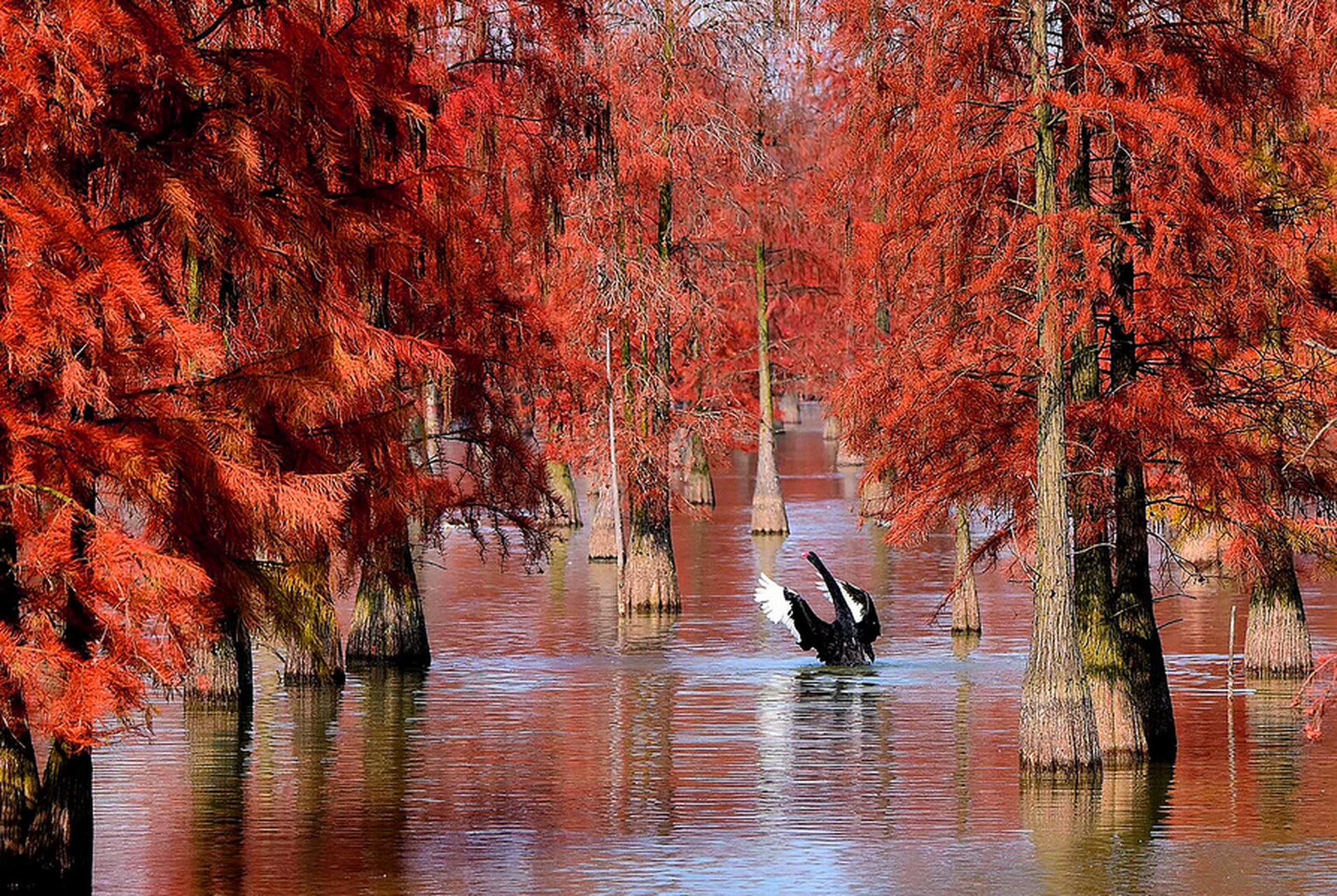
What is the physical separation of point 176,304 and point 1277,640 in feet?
69.8

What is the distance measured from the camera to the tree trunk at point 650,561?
4544 cm

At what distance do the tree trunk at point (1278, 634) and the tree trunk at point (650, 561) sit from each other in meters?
13.6

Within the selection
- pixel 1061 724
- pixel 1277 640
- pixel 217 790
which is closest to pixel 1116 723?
pixel 1061 724

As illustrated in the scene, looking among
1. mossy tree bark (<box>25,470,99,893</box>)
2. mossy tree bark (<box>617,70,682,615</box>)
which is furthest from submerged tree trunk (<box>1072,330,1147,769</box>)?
mossy tree bark (<box>617,70,682,615</box>)

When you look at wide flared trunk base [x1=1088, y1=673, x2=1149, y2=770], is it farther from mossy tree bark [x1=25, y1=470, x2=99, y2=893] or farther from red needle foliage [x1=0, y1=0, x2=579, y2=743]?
mossy tree bark [x1=25, y1=470, x2=99, y2=893]

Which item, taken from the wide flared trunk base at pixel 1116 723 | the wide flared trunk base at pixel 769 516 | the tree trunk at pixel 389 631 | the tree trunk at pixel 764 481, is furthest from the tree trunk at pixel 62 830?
the wide flared trunk base at pixel 769 516

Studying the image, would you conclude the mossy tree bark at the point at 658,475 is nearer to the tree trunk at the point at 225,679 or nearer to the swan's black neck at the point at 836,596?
the swan's black neck at the point at 836,596

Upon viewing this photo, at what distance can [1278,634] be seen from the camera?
3484 cm

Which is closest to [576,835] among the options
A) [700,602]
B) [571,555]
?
[700,602]

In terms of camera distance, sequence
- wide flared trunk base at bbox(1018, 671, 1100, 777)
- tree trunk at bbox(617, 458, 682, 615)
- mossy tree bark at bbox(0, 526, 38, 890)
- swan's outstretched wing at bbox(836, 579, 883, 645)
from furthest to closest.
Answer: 1. tree trunk at bbox(617, 458, 682, 615)
2. swan's outstretched wing at bbox(836, 579, 883, 645)
3. wide flared trunk base at bbox(1018, 671, 1100, 777)
4. mossy tree bark at bbox(0, 526, 38, 890)

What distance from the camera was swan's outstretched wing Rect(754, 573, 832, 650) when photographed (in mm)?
36969

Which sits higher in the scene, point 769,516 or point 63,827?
point 769,516

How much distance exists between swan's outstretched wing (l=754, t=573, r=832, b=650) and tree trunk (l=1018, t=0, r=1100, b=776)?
12220mm

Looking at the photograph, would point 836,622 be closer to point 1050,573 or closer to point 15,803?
point 1050,573
